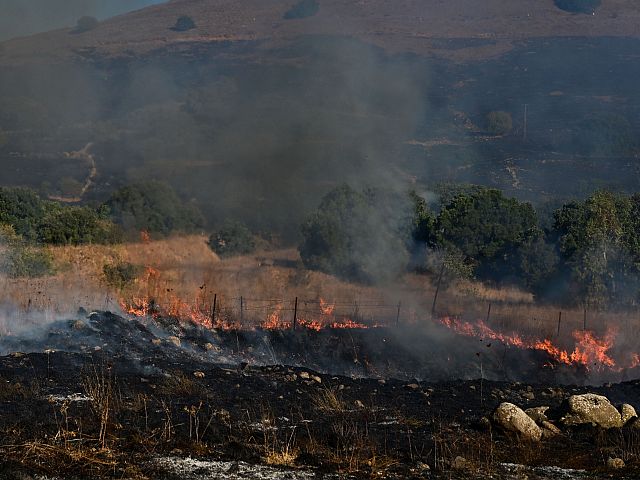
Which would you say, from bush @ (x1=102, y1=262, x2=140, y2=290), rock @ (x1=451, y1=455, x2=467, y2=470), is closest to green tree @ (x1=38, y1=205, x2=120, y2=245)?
bush @ (x1=102, y1=262, x2=140, y2=290)

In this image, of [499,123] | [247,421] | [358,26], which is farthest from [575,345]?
[358,26]

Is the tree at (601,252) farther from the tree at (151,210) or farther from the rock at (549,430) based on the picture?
the tree at (151,210)

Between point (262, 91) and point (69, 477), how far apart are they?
88762 mm

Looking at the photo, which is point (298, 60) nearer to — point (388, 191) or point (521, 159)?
point (521, 159)

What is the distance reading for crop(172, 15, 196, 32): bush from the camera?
120000 millimetres

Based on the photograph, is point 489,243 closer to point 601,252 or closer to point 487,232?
point 487,232

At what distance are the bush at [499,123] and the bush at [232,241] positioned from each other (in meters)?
43.7

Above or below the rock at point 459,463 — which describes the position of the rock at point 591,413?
below

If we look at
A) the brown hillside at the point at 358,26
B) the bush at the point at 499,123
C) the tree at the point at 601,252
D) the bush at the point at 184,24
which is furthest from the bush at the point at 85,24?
the tree at the point at 601,252

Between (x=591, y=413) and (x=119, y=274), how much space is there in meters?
18.2

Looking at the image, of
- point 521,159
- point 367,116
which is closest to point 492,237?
point 521,159

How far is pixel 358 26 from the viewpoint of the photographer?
4875 inches

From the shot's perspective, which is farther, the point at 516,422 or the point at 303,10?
the point at 303,10

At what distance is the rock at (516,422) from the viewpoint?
1094 centimetres
